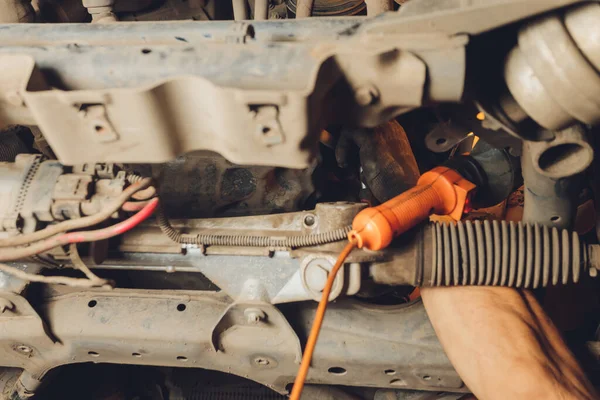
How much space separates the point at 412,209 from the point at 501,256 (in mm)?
145

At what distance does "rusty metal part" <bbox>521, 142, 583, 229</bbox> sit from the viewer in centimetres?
69

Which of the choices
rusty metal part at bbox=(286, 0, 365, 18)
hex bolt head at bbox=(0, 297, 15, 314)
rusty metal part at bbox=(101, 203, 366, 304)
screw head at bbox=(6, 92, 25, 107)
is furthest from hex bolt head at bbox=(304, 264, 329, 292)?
rusty metal part at bbox=(286, 0, 365, 18)

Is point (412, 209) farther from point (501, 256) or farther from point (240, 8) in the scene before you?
point (240, 8)

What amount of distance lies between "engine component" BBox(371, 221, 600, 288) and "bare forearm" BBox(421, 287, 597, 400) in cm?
4

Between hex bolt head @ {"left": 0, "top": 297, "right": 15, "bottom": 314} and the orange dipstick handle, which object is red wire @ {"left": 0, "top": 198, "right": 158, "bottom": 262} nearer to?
hex bolt head @ {"left": 0, "top": 297, "right": 15, "bottom": 314}

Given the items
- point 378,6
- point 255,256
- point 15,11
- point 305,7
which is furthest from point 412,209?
point 15,11

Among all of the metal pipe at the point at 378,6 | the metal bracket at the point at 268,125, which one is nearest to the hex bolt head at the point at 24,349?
the metal bracket at the point at 268,125

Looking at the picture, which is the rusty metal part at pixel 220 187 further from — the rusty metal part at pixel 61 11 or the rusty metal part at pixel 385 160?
the rusty metal part at pixel 61 11

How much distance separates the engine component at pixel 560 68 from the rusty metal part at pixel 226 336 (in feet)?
1.53

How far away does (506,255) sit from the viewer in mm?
683

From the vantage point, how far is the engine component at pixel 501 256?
679mm

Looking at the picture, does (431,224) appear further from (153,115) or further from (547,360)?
(153,115)

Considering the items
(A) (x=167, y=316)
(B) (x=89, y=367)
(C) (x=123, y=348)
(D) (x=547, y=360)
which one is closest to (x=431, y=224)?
(D) (x=547, y=360)

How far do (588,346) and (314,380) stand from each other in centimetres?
49
